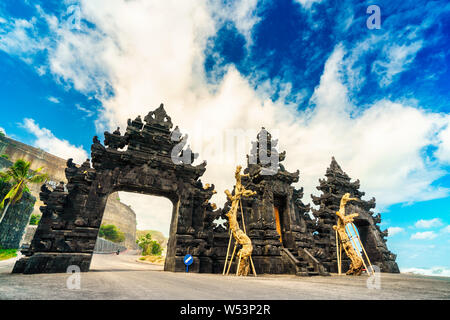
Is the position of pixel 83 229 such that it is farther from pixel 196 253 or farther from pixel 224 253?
pixel 224 253

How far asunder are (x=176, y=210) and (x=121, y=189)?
3194mm

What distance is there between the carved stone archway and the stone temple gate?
0.04 metres

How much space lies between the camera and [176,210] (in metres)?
11.6

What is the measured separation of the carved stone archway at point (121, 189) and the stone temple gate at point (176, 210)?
36 millimetres

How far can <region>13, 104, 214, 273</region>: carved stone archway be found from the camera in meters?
8.30

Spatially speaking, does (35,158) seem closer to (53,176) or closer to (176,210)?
(53,176)

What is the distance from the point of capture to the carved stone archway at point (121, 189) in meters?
8.30

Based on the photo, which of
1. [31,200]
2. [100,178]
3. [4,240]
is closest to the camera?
[100,178]

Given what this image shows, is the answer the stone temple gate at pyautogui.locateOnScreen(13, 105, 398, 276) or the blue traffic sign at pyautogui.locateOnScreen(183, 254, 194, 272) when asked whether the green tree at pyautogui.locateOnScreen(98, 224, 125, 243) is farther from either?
the blue traffic sign at pyautogui.locateOnScreen(183, 254, 194, 272)
